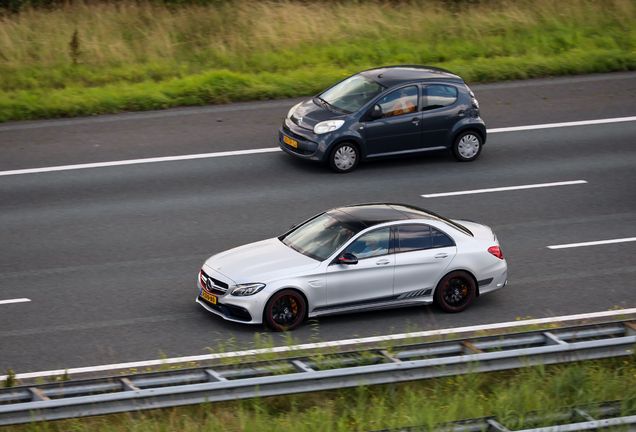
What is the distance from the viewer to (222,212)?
13414 mm

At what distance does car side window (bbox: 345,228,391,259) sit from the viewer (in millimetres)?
10008

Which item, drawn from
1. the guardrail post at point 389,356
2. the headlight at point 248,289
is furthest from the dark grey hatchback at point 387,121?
the guardrail post at point 389,356

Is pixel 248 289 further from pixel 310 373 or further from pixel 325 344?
pixel 310 373

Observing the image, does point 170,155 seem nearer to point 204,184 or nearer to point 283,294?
point 204,184

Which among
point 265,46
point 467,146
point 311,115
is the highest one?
point 265,46

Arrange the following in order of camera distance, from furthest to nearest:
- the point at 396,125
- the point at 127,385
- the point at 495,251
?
the point at 396,125
the point at 495,251
the point at 127,385

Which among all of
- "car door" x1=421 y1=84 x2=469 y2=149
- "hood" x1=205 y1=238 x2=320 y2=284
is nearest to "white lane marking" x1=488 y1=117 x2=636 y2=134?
"car door" x1=421 y1=84 x2=469 y2=149

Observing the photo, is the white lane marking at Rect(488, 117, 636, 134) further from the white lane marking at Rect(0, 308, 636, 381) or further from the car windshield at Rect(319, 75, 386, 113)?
the white lane marking at Rect(0, 308, 636, 381)

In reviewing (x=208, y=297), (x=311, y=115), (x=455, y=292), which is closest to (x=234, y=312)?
(x=208, y=297)

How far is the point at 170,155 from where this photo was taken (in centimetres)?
1595

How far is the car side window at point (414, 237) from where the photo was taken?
10227mm

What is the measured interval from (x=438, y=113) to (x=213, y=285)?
7481 mm

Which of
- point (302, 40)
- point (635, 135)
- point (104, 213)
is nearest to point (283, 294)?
point (104, 213)

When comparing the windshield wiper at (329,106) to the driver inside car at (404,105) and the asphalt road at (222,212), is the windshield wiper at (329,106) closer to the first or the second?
Result: the driver inside car at (404,105)
